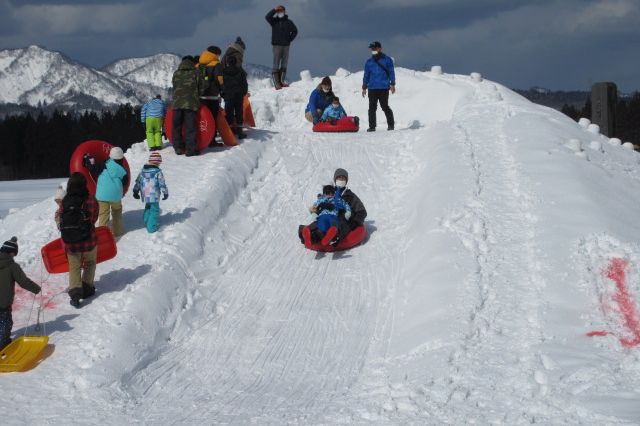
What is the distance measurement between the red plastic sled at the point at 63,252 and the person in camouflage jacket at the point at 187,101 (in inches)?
155

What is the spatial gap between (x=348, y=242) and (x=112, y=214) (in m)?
3.00

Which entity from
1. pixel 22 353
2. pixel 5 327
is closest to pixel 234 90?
pixel 5 327

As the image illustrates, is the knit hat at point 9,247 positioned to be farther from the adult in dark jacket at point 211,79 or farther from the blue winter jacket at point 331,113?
the blue winter jacket at point 331,113

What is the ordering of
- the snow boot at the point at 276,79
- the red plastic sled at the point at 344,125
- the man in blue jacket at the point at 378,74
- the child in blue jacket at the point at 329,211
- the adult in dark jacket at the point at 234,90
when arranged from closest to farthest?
the child in blue jacket at the point at 329,211
the adult in dark jacket at the point at 234,90
the man in blue jacket at the point at 378,74
the red plastic sled at the point at 344,125
the snow boot at the point at 276,79

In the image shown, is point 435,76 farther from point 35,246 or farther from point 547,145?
point 35,246

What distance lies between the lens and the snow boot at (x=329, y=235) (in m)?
9.58

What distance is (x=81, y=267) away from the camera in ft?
26.3

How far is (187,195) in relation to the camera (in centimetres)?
1090

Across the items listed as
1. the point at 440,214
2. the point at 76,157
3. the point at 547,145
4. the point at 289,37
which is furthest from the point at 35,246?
the point at 289,37

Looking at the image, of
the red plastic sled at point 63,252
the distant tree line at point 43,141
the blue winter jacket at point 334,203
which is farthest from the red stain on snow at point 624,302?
the distant tree line at point 43,141

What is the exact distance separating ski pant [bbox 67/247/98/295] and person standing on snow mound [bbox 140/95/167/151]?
533cm

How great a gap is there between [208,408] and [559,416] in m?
2.77

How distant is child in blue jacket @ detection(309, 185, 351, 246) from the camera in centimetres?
961

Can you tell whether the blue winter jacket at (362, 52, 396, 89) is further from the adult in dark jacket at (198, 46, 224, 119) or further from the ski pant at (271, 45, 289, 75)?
the ski pant at (271, 45, 289, 75)
